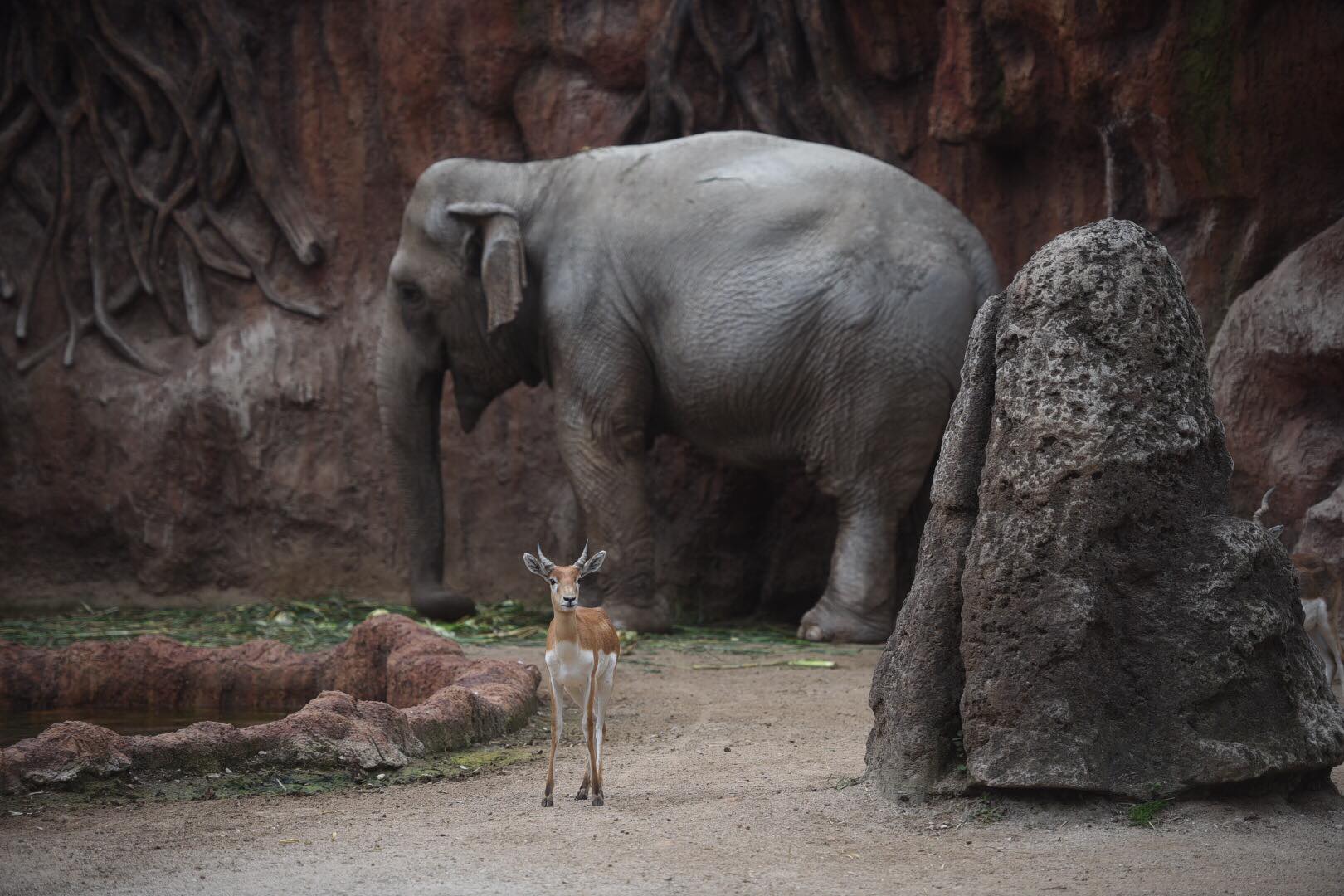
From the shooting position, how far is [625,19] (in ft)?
40.8

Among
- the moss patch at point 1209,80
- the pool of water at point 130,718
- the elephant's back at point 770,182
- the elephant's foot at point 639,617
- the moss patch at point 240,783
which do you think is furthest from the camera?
the elephant's foot at point 639,617

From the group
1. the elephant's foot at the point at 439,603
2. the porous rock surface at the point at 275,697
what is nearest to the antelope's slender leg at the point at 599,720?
the porous rock surface at the point at 275,697

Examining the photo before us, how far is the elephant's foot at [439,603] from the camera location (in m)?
Answer: 11.4

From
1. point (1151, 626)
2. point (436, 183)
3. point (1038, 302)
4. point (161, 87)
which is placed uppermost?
point (161, 87)

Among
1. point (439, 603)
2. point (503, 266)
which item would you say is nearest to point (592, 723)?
point (503, 266)

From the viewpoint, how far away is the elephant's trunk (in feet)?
37.6

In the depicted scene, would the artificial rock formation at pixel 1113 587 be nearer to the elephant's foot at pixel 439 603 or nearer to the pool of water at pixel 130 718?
the pool of water at pixel 130 718

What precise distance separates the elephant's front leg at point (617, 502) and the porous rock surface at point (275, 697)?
2373 millimetres

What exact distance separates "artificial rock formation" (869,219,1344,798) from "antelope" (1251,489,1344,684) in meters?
2.03

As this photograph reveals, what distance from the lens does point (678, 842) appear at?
4871mm

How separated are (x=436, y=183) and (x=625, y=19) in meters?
2.21

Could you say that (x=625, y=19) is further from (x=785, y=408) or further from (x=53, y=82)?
(x=53, y=82)

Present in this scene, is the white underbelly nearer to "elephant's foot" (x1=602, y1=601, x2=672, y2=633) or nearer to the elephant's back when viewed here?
"elephant's foot" (x1=602, y1=601, x2=672, y2=633)

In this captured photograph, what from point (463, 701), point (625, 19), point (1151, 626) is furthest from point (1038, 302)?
point (625, 19)
